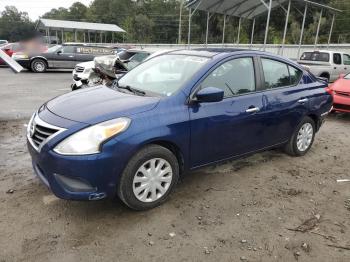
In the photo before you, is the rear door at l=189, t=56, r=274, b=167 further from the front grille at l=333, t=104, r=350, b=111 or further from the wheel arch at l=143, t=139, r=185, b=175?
the front grille at l=333, t=104, r=350, b=111

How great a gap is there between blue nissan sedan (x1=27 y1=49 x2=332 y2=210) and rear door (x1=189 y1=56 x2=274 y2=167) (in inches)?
0.5

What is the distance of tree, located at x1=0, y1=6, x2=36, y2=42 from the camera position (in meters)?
9.97

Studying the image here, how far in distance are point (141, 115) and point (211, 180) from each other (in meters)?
1.54

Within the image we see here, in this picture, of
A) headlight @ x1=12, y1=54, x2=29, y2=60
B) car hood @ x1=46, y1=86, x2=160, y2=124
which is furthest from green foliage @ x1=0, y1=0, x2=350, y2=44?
car hood @ x1=46, y1=86, x2=160, y2=124

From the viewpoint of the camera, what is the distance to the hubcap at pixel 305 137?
518cm

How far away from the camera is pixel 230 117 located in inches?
153

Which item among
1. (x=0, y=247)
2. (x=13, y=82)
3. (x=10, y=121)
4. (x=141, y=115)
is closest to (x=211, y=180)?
(x=141, y=115)

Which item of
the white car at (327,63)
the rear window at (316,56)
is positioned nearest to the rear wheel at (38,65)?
the white car at (327,63)

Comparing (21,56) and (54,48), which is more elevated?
(54,48)

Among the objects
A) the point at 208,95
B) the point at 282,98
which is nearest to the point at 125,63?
the point at 282,98

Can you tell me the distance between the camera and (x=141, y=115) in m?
3.23

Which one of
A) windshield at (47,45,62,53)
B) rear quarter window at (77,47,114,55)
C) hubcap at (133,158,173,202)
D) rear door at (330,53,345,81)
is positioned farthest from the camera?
rear quarter window at (77,47,114,55)

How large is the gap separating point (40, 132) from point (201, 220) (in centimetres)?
180

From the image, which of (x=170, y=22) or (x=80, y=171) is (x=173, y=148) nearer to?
(x=80, y=171)
